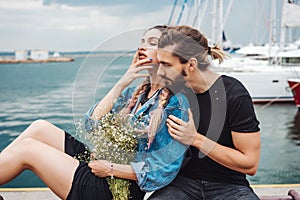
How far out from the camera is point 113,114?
1.44 meters

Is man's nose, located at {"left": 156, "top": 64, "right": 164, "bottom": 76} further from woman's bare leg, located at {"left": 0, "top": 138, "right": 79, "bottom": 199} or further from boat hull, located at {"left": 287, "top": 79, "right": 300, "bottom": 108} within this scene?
boat hull, located at {"left": 287, "top": 79, "right": 300, "bottom": 108}

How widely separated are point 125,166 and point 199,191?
0.33 m

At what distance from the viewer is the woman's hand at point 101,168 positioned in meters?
1.44

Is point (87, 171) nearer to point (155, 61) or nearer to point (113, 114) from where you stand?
point (113, 114)

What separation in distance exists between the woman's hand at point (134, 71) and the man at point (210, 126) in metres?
0.06

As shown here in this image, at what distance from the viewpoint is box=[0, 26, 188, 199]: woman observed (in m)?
1.42

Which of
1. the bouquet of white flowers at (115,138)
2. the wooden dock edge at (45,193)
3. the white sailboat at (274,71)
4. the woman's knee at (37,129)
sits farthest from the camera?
the white sailboat at (274,71)

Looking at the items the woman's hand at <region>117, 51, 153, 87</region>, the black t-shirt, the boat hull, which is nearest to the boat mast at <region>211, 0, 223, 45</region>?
the boat hull

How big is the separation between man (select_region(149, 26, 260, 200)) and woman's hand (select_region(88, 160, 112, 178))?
198 millimetres

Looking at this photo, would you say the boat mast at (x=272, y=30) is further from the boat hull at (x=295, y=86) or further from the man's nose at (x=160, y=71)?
the man's nose at (x=160, y=71)

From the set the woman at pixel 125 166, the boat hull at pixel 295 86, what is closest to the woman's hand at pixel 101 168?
the woman at pixel 125 166

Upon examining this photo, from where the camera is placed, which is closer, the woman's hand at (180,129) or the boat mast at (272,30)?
the woman's hand at (180,129)

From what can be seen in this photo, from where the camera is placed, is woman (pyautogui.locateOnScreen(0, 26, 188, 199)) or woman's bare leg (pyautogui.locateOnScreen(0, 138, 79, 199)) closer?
woman (pyautogui.locateOnScreen(0, 26, 188, 199))

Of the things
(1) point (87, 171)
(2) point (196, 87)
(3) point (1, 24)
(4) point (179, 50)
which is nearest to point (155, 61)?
(4) point (179, 50)
